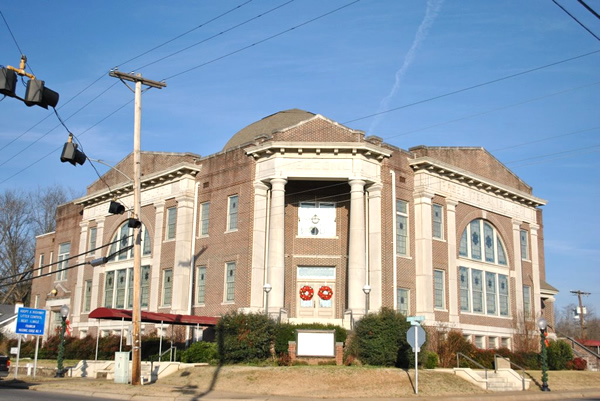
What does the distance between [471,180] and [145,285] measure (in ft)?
73.0

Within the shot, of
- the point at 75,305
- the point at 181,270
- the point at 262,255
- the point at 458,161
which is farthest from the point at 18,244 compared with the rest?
the point at 458,161

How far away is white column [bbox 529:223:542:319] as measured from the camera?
4619cm

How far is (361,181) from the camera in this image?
117ft

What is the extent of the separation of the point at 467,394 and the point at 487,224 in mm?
19331

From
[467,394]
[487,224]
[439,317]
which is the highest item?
[487,224]

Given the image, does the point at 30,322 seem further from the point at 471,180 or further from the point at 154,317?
the point at 471,180

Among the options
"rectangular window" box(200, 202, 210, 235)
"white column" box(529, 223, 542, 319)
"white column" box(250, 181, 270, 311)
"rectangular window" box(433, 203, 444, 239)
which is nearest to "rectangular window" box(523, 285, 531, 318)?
"white column" box(529, 223, 542, 319)

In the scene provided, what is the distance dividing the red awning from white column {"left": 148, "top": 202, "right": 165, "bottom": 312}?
687cm

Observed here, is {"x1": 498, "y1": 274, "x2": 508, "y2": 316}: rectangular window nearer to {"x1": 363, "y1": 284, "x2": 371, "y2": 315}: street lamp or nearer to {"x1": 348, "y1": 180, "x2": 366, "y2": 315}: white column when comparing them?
{"x1": 348, "y1": 180, "x2": 366, "y2": 315}: white column

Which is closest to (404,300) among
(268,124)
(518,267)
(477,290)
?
(477,290)

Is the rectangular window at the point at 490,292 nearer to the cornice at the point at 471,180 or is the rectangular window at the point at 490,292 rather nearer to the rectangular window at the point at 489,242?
the rectangular window at the point at 489,242

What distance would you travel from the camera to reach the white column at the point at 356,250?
1331 inches

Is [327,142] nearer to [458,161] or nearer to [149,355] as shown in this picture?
[458,161]

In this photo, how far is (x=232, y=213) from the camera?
127 ft
